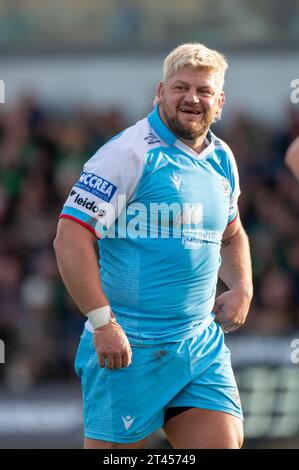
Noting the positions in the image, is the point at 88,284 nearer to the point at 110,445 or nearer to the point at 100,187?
the point at 100,187

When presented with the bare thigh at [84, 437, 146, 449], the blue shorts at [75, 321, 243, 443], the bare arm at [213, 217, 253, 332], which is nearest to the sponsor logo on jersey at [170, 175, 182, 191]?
the bare arm at [213, 217, 253, 332]

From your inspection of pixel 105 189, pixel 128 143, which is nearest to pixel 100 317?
pixel 105 189

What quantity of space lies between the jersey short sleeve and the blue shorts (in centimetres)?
64

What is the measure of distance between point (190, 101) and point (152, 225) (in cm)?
62

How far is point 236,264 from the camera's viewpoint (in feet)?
19.9

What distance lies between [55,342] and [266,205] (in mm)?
2405

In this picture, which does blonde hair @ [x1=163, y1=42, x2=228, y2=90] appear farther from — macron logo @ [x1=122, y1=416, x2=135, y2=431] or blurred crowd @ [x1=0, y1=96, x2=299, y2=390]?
blurred crowd @ [x1=0, y1=96, x2=299, y2=390]

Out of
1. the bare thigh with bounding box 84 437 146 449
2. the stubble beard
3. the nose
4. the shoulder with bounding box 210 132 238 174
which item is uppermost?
the nose

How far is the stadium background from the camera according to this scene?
970 cm

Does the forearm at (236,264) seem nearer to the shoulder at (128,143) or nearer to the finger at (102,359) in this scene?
the shoulder at (128,143)

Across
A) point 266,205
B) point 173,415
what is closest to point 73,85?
point 266,205

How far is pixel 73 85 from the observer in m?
11.9

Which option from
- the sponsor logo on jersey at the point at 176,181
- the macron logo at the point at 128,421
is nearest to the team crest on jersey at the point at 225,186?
the sponsor logo on jersey at the point at 176,181
